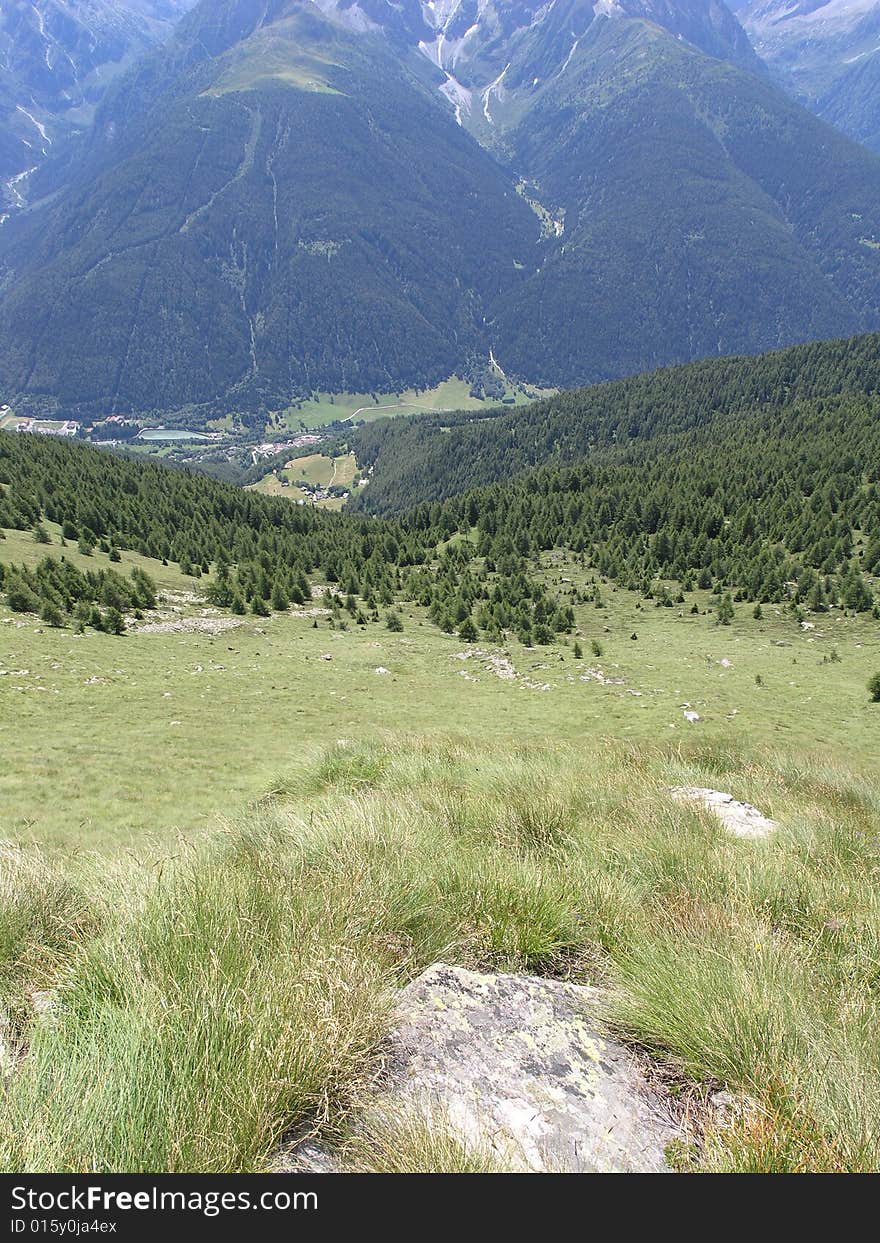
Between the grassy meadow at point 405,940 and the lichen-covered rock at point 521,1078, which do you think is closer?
the grassy meadow at point 405,940

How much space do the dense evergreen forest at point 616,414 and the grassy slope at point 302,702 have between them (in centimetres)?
12318

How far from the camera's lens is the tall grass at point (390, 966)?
78.6 inches

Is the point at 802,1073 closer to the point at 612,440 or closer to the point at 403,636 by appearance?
the point at 403,636

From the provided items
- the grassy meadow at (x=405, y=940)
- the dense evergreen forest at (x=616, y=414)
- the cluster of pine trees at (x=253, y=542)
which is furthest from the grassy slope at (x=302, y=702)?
the dense evergreen forest at (x=616, y=414)

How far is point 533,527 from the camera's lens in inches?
2815

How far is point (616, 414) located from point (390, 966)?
171m

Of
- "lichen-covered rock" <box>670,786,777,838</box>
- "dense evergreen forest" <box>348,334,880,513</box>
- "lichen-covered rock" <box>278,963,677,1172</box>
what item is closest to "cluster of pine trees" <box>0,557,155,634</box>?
"lichen-covered rock" <box>670,786,777,838</box>

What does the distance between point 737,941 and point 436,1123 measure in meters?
2.17

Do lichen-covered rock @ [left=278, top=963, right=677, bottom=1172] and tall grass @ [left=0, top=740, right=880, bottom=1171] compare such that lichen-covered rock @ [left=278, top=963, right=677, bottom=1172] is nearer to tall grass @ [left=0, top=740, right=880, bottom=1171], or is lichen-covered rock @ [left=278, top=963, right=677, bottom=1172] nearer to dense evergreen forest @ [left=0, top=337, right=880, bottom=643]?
tall grass @ [left=0, top=740, right=880, bottom=1171]

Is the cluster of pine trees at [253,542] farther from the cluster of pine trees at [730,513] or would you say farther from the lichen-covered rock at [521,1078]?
the lichen-covered rock at [521,1078]

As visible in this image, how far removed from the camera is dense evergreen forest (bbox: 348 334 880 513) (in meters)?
131

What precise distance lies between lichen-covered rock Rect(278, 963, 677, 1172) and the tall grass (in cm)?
15

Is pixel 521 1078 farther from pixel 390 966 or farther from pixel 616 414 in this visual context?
pixel 616 414

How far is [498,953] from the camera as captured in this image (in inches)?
138
